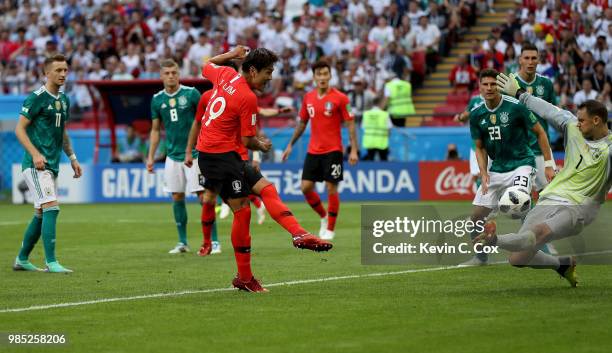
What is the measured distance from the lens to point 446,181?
2719 centimetres

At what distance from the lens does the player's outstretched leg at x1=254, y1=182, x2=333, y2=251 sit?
33.7ft

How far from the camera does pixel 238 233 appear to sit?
35.8ft

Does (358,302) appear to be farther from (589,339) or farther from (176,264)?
(176,264)

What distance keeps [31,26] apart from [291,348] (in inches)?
1202

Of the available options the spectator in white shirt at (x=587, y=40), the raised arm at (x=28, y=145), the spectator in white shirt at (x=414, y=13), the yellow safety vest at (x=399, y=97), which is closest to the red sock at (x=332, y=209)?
the raised arm at (x=28, y=145)

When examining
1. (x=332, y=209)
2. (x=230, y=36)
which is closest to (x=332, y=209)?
(x=332, y=209)

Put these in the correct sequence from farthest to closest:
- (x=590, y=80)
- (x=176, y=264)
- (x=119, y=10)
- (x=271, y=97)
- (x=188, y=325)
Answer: (x=119, y=10) → (x=271, y=97) → (x=590, y=80) → (x=176, y=264) → (x=188, y=325)

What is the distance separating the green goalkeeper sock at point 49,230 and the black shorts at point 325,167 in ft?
17.9

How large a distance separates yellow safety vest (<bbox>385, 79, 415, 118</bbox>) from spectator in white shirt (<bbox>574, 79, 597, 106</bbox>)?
4.32 m

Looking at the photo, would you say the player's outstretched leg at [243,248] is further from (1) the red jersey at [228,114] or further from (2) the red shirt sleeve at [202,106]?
(2) the red shirt sleeve at [202,106]

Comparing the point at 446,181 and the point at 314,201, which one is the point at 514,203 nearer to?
the point at 314,201

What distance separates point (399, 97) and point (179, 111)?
1416cm

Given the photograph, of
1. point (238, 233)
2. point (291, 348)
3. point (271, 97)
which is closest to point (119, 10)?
point (271, 97)

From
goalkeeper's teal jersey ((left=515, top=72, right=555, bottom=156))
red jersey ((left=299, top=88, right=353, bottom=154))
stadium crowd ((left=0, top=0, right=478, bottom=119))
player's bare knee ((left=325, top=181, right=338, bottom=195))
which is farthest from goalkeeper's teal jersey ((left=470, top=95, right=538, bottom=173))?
stadium crowd ((left=0, top=0, right=478, bottom=119))
